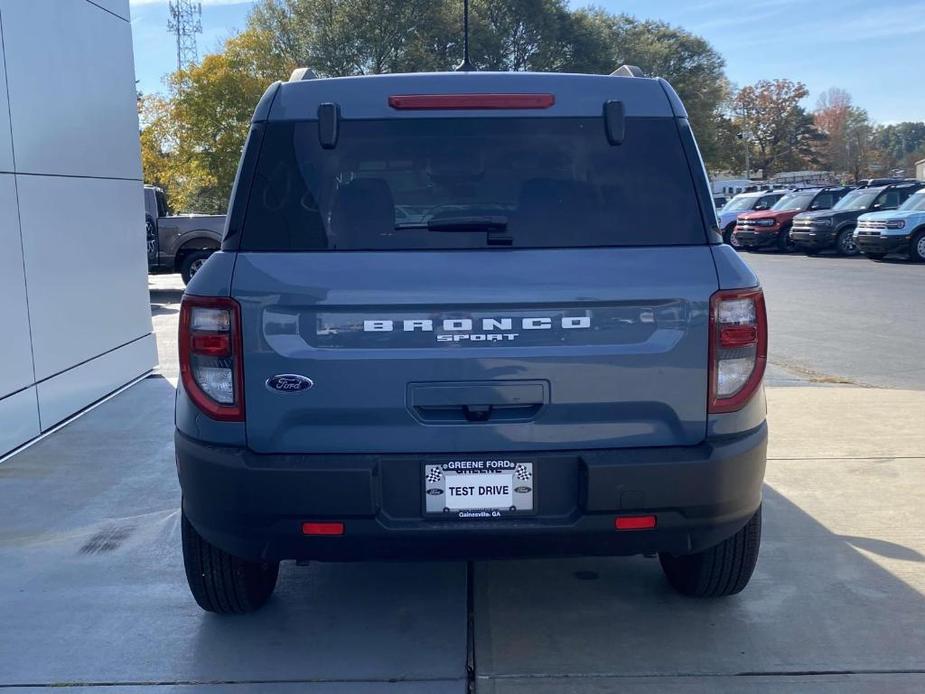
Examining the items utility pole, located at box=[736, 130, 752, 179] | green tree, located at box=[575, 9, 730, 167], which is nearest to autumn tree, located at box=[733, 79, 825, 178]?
utility pole, located at box=[736, 130, 752, 179]

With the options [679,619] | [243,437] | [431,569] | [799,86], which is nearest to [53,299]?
[431,569]

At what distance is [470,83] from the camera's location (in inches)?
143

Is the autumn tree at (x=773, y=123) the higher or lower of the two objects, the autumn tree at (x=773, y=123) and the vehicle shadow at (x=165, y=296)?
the higher

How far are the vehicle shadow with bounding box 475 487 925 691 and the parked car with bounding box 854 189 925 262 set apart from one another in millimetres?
20255

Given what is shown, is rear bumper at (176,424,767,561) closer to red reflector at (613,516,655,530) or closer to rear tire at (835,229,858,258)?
red reflector at (613,516,655,530)

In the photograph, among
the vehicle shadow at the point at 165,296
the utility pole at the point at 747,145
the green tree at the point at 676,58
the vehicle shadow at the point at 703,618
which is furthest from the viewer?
the utility pole at the point at 747,145

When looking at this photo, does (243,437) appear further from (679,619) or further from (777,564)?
(777,564)

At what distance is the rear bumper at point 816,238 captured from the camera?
27.3 m

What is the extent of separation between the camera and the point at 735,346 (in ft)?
11.3

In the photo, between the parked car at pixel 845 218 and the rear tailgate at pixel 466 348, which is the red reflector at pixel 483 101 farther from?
the parked car at pixel 845 218

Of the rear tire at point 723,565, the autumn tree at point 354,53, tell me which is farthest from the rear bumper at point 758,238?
the rear tire at point 723,565

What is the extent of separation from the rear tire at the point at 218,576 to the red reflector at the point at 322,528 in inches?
27.1

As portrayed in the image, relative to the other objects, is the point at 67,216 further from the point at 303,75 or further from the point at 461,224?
the point at 461,224

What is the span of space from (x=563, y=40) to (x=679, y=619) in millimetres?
49528
